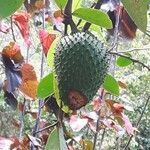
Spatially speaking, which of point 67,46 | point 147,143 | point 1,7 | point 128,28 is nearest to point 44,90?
point 67,46

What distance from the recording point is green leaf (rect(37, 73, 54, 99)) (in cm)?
59

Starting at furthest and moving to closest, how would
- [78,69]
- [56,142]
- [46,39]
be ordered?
[46,39], [56,142], [78,69]

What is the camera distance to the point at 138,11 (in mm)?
297

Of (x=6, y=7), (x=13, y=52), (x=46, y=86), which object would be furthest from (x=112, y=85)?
(x=13, y=52)

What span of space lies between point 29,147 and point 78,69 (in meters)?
0.72

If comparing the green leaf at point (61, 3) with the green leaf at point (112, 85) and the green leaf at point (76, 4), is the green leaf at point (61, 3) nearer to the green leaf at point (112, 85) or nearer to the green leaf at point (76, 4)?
the green leaf at point (76, 4)

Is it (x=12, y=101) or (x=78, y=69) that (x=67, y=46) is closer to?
(x=78, y=69)

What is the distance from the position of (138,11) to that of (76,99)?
0.68ft

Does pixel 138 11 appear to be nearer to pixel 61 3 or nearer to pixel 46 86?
pixel 61 3

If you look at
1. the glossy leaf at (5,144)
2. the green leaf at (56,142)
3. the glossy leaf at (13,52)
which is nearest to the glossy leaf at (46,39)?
the glossy leaf at (13,52)

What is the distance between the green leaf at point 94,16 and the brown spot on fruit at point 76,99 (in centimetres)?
9

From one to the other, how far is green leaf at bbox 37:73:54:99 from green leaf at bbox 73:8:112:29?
0.12 m

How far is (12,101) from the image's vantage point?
1.07 m

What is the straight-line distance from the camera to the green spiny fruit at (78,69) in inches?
18.9
